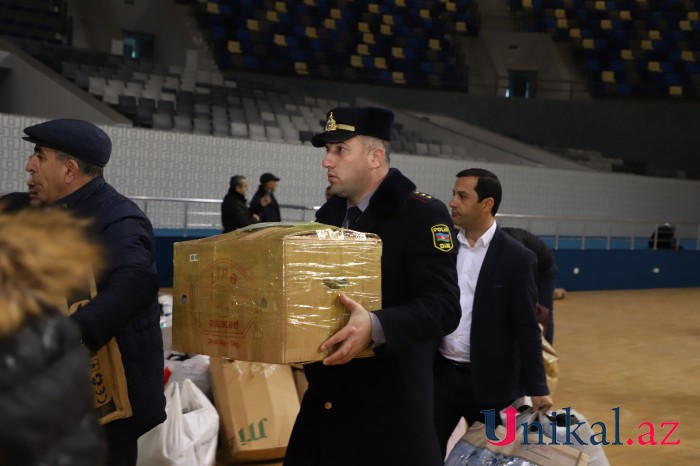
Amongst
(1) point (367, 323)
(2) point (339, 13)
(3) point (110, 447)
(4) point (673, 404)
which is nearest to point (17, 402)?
(1) point (367, 323)

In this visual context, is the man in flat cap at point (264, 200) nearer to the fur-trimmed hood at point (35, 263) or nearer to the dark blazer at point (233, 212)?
the dark blazer at point (233, 212)

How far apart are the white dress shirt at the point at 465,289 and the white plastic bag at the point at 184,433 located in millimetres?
1435

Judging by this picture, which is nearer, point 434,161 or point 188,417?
point 188,417

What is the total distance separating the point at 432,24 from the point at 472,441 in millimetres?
23917

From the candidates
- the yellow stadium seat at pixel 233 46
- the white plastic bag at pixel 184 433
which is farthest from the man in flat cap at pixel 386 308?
the yellow stadium seat at pixel 233 46

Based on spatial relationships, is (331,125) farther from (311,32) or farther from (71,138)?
(311,32)

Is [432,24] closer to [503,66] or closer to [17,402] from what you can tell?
[503,66]

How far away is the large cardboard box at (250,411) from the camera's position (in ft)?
14.3

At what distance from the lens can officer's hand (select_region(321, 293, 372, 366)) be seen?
73.4 inches

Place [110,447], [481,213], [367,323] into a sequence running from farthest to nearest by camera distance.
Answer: [481,213], [110,447], [367,323]

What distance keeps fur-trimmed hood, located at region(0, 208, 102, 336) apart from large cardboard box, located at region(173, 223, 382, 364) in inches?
30.9

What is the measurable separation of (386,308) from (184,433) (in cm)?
224

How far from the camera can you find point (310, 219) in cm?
1346

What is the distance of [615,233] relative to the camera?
19.1 m
